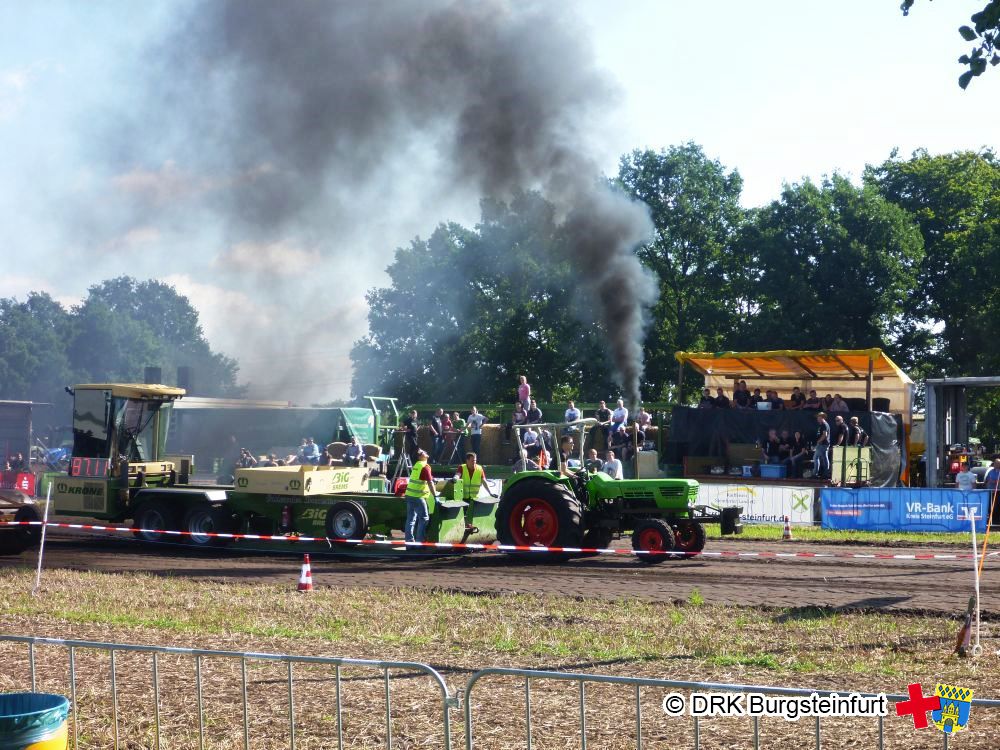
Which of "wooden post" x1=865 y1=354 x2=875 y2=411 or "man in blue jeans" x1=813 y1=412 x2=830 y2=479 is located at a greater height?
"wooden post" x1=865 y1=354 x2=875 y2=411

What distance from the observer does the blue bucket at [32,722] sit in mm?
4547

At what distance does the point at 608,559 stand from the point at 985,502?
8337mm

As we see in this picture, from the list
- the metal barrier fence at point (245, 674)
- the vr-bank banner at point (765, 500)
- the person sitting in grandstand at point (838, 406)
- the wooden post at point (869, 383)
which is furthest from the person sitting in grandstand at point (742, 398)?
the metal barrier fence at point (245, 674)

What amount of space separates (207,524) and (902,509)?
12.0 metres

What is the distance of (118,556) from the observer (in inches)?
593

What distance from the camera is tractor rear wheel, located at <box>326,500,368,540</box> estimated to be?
15.1 metres

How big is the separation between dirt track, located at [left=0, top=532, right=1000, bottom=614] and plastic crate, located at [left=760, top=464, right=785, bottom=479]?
6037 mm

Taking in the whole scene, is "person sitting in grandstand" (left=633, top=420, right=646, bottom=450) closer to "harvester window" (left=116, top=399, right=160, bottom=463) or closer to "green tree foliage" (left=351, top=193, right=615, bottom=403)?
"harvester window" (left=116, top=399, right=160, bottom=463)

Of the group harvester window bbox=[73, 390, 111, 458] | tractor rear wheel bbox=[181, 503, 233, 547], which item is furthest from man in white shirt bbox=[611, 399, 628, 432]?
harvester window bbox=[73, 390, 111, 458]

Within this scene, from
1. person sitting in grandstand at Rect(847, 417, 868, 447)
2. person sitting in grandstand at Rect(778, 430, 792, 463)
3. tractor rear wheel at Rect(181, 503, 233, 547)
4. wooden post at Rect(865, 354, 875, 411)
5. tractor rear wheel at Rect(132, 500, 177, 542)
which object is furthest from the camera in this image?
wooden post at Rect(865, 354, 875, 411)

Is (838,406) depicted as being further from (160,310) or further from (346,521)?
(160,310)

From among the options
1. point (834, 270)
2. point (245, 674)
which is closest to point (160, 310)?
point (834, 270)

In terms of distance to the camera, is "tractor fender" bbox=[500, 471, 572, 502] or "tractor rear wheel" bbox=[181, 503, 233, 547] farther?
"tractor rear wheel" bbox=[181, 503, 233, 547]

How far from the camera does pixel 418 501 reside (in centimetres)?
1445
